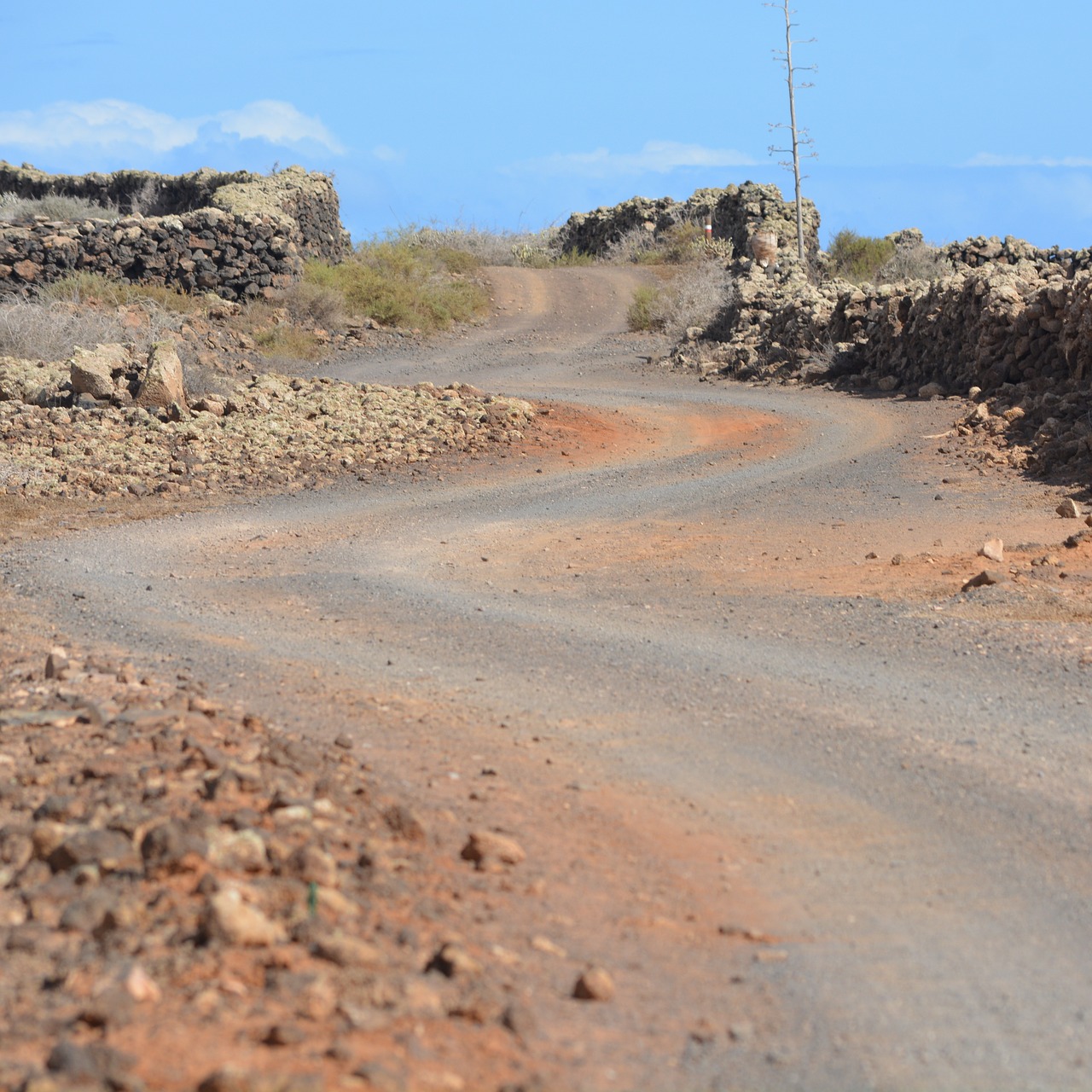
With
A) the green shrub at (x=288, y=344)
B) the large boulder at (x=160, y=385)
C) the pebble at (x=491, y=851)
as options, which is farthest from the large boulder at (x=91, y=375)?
the pebble at (x=491, y=851)

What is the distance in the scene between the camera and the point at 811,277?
103ft

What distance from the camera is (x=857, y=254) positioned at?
115 ft

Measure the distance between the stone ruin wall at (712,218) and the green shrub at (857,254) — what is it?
751 mm

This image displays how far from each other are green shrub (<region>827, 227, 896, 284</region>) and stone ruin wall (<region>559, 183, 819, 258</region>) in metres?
0.75

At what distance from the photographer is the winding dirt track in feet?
11.3

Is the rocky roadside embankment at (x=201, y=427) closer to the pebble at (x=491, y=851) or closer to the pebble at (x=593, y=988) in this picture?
the pebble at (x=491, y=851)

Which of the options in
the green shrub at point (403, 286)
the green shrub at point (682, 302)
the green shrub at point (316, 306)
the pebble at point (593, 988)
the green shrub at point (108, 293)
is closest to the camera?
the pebble at point (593, 988)

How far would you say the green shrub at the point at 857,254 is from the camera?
1321 inches

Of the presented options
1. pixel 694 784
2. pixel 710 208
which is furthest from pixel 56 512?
pixel 710 208

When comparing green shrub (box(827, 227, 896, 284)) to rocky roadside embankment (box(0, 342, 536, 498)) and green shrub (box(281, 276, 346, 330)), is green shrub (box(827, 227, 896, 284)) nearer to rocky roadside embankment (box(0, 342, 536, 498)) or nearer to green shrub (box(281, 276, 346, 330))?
green shrub (box(281, 276, 346, 330))

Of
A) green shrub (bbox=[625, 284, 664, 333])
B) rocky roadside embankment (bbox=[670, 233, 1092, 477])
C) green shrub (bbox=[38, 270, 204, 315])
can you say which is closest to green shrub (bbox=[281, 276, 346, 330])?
green shrub (bbox=[38, 270, 204, 315])

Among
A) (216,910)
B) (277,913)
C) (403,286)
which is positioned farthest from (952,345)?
(216,910)

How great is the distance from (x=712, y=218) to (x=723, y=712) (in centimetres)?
3506

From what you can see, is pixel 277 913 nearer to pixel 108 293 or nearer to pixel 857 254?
pixel 108 293
